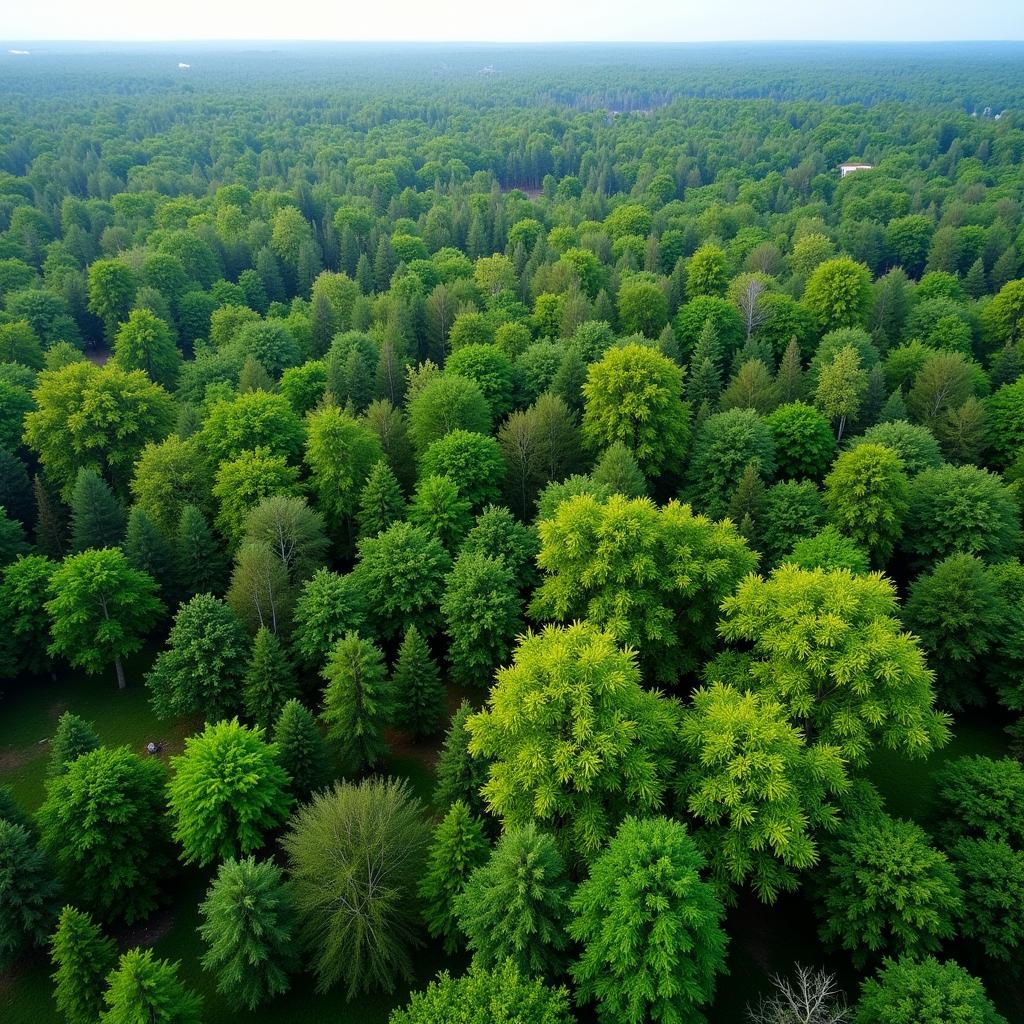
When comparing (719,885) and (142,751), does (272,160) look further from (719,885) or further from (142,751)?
(719,885)

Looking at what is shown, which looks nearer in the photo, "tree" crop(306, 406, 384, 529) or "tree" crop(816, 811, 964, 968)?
"tree" crop(816, 811, 964, 968)

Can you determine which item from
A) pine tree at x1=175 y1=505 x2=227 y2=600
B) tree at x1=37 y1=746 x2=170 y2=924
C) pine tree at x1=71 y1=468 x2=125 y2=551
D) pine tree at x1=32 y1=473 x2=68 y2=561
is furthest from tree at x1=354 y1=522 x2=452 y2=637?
pine tree at x1=32 y1=473 x2=68 y2=561

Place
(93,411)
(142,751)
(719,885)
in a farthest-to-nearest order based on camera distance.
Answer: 1. (93,411)
2. (142,751)
3. (719,885)

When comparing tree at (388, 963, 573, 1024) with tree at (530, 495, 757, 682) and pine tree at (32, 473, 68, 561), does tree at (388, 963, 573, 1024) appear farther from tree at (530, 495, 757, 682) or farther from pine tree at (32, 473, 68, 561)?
pine tree at (32, 473, 68, 561)

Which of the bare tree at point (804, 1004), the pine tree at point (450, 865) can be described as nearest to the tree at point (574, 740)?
the pine tree at point (450, 865)

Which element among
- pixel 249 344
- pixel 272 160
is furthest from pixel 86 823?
pixel 272 160

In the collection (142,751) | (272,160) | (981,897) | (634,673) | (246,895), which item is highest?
(272,160)
